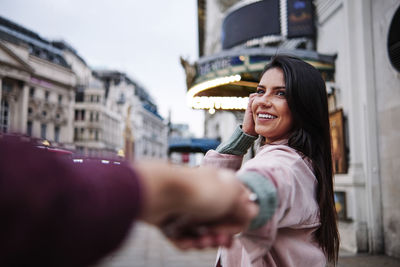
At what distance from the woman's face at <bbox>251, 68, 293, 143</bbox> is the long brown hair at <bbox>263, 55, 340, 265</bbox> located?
30 mm

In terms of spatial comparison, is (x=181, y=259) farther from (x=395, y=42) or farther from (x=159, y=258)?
(x=395, y=42)

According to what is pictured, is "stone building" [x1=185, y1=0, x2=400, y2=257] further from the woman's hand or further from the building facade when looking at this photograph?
the building facade

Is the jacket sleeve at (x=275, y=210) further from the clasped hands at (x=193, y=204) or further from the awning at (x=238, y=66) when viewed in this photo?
the awning at (x=238, y=66)

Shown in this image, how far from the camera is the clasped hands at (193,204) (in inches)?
21.0

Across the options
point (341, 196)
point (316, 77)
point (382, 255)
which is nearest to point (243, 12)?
point (341, 196)

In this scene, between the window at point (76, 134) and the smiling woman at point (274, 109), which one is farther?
the window at point (76, 134)

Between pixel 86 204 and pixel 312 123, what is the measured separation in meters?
1.17

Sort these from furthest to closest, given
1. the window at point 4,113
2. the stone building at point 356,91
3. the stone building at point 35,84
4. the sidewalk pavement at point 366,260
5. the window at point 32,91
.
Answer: the window at point 32,91
the stone building at point 35,84
the window at point 4,113
the stone building at point 356,91
the sidewalk pavement at point 366,260

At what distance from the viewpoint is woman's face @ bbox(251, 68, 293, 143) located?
1.39 m

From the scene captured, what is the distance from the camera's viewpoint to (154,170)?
0.54 meters

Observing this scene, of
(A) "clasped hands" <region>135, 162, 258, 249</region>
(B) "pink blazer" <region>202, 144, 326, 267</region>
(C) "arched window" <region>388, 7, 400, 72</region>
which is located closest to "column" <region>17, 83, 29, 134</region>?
(C) "arched window" <region>388, 7, 400, 72</region>

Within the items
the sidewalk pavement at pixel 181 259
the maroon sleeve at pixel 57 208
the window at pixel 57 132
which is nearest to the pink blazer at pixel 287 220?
the maroon sleeve at pixel 57 208

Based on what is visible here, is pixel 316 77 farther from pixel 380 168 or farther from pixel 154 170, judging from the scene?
pixel 380 168

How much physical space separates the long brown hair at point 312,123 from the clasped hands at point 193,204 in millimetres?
750
